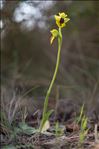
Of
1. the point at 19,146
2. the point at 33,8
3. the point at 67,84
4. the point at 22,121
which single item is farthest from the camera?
the point at 67,84

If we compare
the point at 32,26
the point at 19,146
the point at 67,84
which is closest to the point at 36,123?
the point at 19,146

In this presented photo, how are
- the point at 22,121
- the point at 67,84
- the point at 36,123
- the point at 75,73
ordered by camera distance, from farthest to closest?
1. the point at 75,73
2. the point at 67,84
3. the point at 36,123
4. the point at 22,121

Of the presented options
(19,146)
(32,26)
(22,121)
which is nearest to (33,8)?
(32,26)

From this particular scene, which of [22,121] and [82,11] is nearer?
[22,121]

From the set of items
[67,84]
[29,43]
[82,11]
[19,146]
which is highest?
[82,11]

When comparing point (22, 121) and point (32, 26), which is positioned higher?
point (32, 26)

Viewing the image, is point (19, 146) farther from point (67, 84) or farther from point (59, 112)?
point (67, 84)
